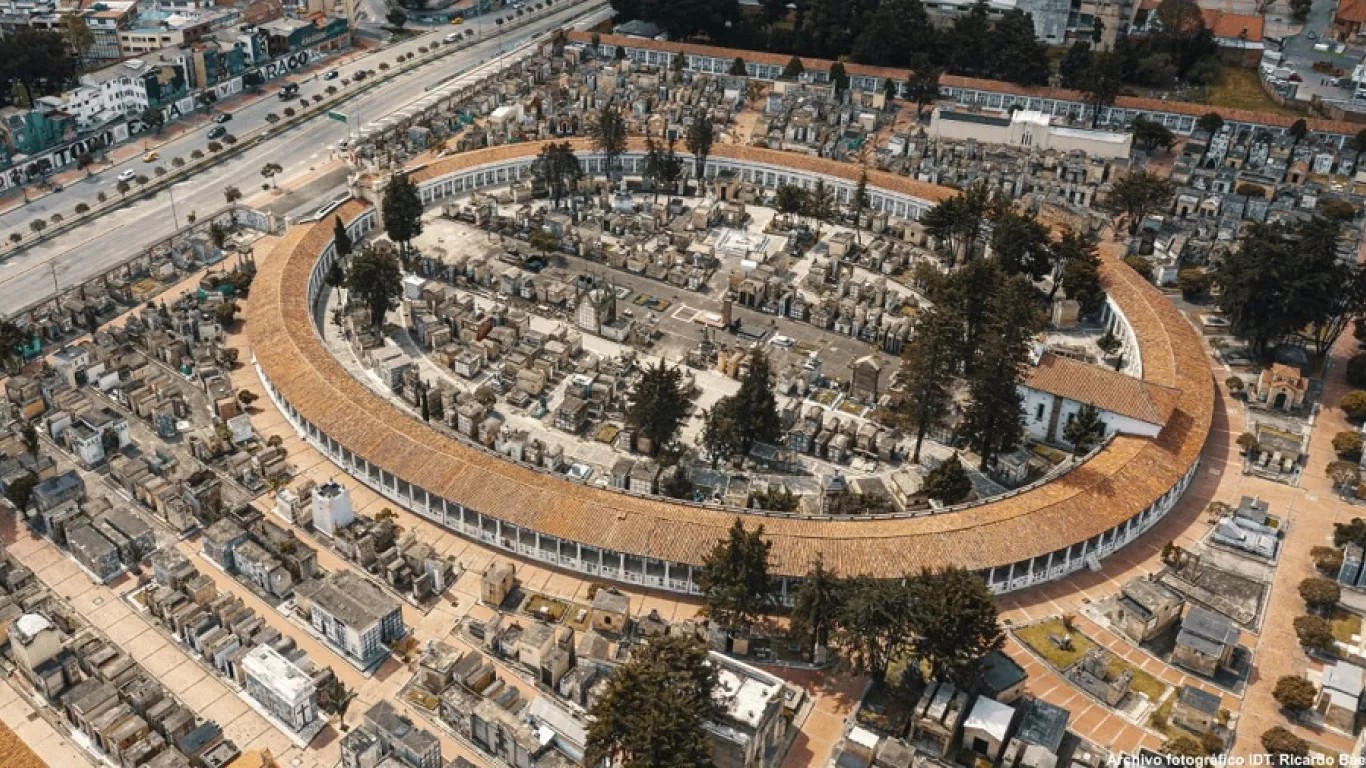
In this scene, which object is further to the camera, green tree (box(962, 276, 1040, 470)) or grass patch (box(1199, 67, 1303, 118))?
grass patch (box(1199, 67, 1303, 118))

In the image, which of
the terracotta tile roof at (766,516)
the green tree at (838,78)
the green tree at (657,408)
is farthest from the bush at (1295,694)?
the green tree at (838,78)

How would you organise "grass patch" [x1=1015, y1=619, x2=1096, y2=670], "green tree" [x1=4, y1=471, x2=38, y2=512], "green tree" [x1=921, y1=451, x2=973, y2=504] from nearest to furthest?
1. "grass patch" [x1=1015, y1=619, x2=1096, y2=670]
2. "green tree" [x1=4, y1=471, x2=38, y2=512]
3. "green tree" [x1=921, y1=451, x2=973, y2=504]

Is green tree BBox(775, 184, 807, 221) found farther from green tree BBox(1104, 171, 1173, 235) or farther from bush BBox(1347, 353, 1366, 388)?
bush BBox(1347, 353, 1366, 388)

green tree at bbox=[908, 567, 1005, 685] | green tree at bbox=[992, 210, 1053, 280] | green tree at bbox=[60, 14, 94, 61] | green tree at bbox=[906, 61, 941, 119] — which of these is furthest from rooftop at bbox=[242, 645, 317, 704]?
green tree at bbox=[60, 14, 94, 61]

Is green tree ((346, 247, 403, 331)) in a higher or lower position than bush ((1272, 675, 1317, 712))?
higher

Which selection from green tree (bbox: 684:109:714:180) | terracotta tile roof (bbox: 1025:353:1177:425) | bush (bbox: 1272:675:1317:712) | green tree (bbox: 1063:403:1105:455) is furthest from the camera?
green tree (bbox: 684:109:714:180)

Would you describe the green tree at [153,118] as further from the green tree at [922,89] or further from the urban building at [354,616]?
the green tree at [922,89]
